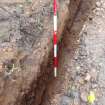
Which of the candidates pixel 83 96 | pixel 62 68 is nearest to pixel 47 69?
pixel 62 68

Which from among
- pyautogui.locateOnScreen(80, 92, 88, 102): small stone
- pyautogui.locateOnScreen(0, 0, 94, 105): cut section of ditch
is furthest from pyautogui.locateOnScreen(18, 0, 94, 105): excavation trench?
pyautogui.locateOnScreen(80, 92, 88, 102): small stone

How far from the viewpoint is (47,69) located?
3387mm

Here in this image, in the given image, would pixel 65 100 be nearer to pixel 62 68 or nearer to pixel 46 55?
pixel 62 68

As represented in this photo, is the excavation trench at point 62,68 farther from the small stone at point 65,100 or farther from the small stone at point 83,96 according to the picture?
the small stone at point 83,96

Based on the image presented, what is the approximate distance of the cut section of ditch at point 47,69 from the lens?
9.04 ft

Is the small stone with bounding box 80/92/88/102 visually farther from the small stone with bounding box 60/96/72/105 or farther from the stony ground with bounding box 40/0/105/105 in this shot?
the small stone with bounding box 60/96/72/105

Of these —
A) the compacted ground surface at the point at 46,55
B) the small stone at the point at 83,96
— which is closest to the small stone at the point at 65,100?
the compacted ground surface at the point at 46,55

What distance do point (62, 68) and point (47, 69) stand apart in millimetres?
494

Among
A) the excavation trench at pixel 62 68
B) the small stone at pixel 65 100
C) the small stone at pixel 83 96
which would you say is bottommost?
the small stone at pixel 65 100

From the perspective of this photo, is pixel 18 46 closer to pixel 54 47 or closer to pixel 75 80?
pixel 54 47

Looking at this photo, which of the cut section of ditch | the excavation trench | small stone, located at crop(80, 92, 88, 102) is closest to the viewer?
the cut section of ditch

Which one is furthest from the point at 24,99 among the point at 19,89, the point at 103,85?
the point at 103,85

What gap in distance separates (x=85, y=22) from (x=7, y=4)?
5.44ft

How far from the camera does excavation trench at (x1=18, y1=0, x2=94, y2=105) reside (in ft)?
10.2
